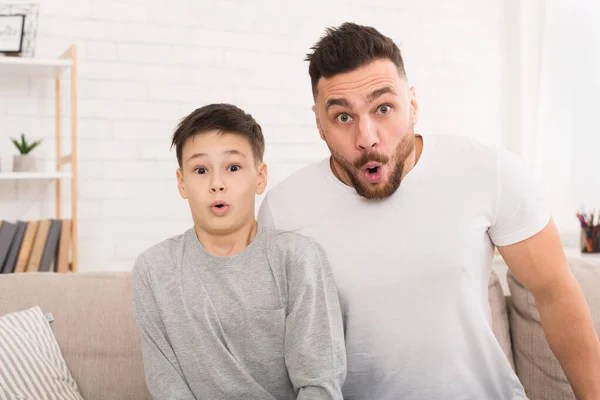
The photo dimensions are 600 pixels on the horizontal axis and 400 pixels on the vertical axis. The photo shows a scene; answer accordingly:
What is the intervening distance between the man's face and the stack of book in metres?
1.68

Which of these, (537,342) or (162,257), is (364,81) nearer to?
(162,257)

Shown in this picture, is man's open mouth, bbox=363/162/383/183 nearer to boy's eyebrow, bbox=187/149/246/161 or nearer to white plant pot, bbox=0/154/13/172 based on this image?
boy's eyebrow, bbox=187/149/246/161

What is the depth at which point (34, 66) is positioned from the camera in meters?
2.96

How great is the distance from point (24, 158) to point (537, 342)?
6.79 feet

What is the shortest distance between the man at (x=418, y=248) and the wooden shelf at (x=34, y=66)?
168 cm

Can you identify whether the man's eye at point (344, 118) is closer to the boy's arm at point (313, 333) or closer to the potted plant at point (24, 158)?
the boy's arm at point (313, 333)

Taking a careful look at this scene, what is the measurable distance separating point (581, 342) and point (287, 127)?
224 cm

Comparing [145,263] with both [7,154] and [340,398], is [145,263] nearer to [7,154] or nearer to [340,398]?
[340,398]

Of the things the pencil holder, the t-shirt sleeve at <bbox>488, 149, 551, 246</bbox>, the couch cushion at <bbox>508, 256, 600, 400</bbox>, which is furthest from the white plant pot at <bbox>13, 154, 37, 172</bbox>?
the pencil holder

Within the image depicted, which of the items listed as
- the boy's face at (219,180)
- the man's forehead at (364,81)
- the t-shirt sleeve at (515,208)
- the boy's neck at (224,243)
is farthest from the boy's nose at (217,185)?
the t-shirt sleeve at (515,208)

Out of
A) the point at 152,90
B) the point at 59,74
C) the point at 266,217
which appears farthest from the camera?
the point at 152,90

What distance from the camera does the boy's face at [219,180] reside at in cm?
145

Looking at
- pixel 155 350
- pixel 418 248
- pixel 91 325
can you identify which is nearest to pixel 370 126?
pixel 418 248

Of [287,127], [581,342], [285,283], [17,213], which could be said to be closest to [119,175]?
[17,213]
